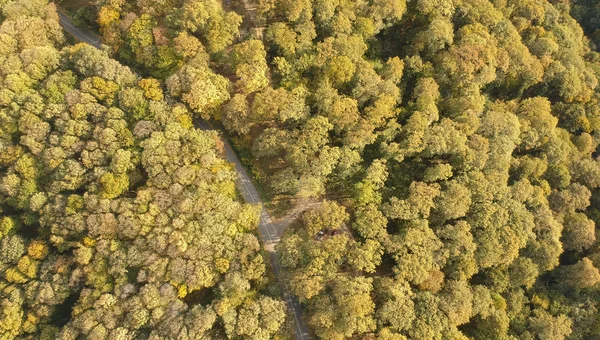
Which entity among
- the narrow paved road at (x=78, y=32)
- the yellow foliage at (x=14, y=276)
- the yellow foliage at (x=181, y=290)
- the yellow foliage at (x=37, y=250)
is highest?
the narrow paved road at (x=78, y=32)

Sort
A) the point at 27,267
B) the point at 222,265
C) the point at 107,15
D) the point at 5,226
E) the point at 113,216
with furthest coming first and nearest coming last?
the point at 107,15
the point at 5,226
the point at 27,267
the point at 113,216
the point at 222,265

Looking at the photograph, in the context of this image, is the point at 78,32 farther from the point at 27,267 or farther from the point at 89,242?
the point at 27,267

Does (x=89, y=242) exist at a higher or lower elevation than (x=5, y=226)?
higher

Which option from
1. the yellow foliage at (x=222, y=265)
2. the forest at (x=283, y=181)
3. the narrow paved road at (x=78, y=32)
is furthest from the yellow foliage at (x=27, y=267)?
the narrow paved road at (x=78, y=32)

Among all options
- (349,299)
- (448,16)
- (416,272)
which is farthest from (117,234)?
(448,16)

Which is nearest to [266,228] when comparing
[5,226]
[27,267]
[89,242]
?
[89,242]

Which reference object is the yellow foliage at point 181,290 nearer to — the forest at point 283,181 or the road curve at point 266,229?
the forest at point 283,181
